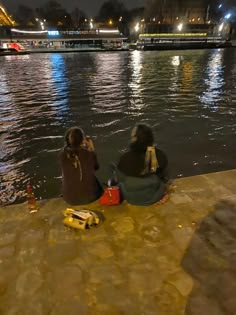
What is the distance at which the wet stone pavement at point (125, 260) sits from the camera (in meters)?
2.95

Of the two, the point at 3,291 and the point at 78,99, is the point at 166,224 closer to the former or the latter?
the point at 3,291

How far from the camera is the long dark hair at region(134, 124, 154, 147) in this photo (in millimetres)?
4410

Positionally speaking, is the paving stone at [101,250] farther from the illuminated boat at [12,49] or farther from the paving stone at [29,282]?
the illuminated boat at [12,49]

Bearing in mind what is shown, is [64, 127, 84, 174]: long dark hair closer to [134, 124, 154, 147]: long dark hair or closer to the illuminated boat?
[134, 124, 154, 147]: long dark hair

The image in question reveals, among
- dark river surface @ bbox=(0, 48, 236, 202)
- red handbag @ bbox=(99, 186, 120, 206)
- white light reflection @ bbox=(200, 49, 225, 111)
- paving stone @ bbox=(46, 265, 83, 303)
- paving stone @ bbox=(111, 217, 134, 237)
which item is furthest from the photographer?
white light reflection @ bbox=(200, 49, 225, 111)

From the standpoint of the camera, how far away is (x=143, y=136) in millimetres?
4406

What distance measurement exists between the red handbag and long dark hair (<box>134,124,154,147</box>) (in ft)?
3.07

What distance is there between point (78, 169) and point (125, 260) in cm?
169

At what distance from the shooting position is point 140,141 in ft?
14.6

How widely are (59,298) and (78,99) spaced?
16.1m

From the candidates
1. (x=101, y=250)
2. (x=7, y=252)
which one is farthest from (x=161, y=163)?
(x=7, y=252)

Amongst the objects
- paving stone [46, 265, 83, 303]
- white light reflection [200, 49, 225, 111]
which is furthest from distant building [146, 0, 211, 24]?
paving stone [46, 265, 83, 303]

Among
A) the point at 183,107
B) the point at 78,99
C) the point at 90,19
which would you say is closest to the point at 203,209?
the point at 183,107

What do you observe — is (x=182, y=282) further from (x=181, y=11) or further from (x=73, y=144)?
(x=181, y=11)
